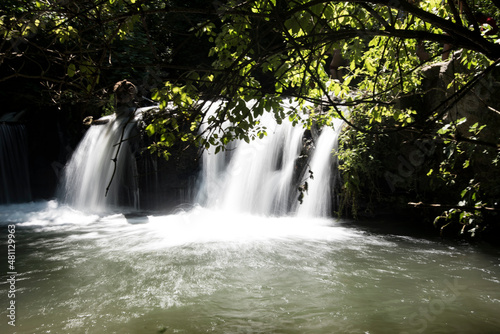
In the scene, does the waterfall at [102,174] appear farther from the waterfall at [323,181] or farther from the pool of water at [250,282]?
the waterfall at [323,181]

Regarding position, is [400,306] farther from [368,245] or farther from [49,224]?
[49,224]

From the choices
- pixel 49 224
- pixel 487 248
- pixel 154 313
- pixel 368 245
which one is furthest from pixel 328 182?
pixel 49 224

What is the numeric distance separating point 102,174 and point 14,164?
3.70m

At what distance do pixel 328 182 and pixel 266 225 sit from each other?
1702 mm

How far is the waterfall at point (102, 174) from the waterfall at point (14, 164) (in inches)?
78.0

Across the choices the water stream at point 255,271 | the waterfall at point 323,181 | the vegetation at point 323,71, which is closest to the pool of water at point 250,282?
the water stream at point 255,271

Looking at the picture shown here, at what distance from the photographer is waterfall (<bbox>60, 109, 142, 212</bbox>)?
1074 centimetres

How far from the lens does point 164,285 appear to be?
4.21 meters

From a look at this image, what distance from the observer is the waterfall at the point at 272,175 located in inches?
325

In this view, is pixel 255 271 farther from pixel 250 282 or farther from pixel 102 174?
pixel 102 174

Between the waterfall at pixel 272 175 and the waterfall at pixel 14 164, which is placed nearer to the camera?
the waterfall at pixel 272 175

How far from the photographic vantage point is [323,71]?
3.33 m

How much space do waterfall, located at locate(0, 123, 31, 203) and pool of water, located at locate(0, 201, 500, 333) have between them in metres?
5.87

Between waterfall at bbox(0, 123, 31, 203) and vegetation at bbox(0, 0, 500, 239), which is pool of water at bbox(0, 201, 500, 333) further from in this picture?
waterfall at bbox(0, 123, 31, 203)
